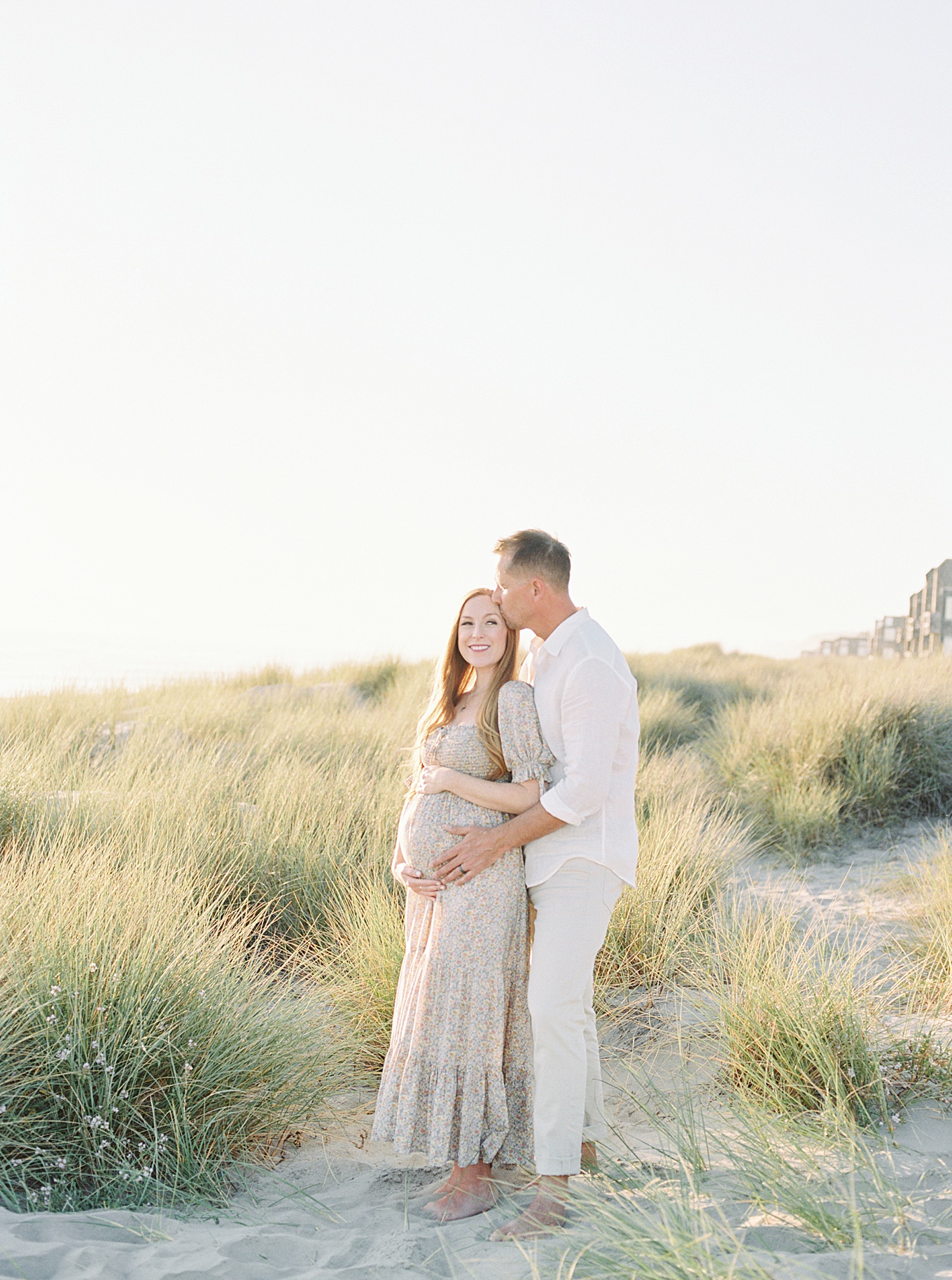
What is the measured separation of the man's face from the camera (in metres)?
3.38

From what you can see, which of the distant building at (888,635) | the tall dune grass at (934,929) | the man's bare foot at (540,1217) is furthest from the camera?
the distant building at (888,635)

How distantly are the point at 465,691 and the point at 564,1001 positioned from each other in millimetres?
1090

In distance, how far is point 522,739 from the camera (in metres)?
3.31

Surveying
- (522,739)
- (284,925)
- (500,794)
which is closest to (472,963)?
(500,794)

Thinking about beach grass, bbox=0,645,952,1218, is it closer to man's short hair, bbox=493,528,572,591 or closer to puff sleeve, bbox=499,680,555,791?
puff sleeve, bbox=499,680,555,791

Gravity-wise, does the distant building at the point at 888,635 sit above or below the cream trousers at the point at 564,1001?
above

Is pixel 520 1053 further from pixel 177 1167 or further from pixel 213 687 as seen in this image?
pixel 213 687

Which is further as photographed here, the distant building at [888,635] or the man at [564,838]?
the distant building at [888,635]

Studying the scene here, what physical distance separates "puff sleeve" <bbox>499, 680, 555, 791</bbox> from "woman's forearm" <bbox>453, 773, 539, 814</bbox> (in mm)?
32

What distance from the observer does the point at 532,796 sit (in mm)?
3275

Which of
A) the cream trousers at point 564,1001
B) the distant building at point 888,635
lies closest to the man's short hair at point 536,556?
the cream trousers at point 564,1001

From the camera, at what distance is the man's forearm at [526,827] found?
321cm

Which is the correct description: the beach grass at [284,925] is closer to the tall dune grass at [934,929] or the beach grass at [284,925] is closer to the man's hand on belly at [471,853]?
the tall dune grass at [934,929]

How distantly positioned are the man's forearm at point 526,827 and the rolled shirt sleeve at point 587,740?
4 centimetres
